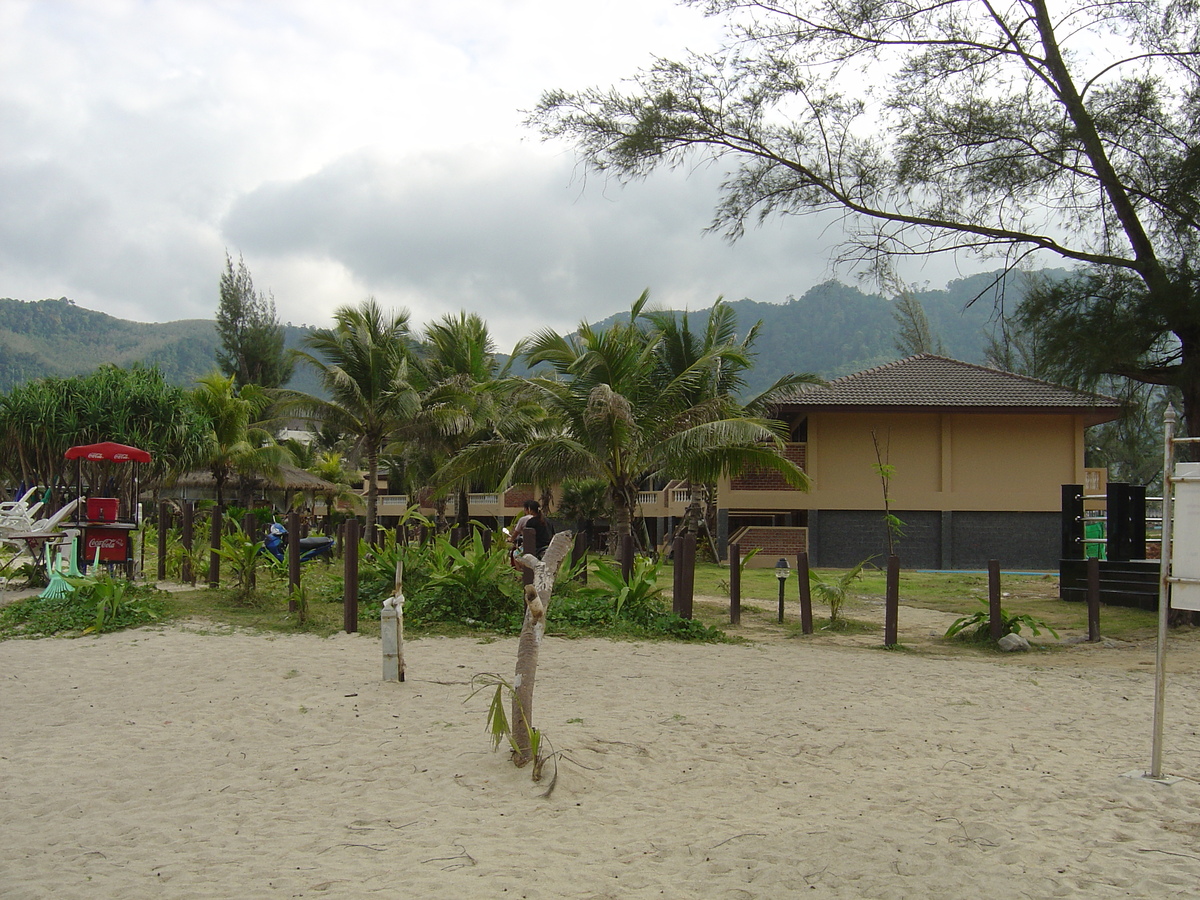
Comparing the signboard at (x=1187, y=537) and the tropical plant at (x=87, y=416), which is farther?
the tropical plant at (x=87, y=416)

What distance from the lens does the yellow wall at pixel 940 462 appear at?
85.8 feet

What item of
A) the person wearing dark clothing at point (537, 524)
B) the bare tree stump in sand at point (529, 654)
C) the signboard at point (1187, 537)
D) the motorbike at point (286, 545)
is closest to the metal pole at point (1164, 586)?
the signboard at point (1187, 537)

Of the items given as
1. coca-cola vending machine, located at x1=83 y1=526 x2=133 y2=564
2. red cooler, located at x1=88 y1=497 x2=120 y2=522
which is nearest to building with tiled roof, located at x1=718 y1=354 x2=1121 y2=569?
coca-cola vending machine, located at x1=83 y1=526 x2=133 y2=564

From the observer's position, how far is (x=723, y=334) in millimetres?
24906

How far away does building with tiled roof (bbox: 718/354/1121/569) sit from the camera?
26.1 metres

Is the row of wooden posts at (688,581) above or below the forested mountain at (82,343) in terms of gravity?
below

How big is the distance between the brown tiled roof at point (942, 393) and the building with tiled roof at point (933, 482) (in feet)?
0.29

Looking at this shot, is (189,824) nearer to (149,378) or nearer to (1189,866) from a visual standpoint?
(1189,866)

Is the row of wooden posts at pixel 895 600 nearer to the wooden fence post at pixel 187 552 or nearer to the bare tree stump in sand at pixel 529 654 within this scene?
the bare tree stump in sand at pixel 529 654

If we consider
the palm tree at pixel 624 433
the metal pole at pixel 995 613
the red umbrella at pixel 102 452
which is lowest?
the metal pole at pixel 995 613

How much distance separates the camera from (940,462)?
26.3 meters

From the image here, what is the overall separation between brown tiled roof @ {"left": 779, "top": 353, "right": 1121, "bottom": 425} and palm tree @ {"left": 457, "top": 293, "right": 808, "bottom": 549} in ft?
25.1

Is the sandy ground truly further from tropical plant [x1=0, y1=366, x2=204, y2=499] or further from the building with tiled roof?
the building with tiled roof

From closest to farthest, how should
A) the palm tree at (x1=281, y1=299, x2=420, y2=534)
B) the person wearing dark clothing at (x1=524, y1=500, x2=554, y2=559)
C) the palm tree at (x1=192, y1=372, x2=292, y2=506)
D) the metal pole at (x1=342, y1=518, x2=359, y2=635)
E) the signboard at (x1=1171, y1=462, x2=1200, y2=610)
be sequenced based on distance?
the signboard at (x1=1171, y1=462, x2=1200, y2=610) < the metal pole at (x1=342, y1=518, x2=359, y2=635) < the person wearing dark clothing at (x1=524, y1=500, x2=554, y2=559) < the palm tree at (x1=281, y1=299, x2=420, y2=534) < the palm tree at (x1=192, y1=372, x2=292, y2=506)
